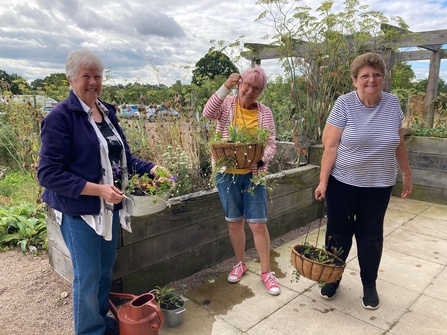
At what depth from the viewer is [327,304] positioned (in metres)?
2.45

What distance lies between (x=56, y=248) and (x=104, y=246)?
0.81 m

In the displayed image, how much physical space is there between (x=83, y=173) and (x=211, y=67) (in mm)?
3253

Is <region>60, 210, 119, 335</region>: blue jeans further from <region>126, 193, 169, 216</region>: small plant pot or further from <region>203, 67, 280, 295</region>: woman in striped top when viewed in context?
<region>203, 67, 280, 295</region>: woman in striped top

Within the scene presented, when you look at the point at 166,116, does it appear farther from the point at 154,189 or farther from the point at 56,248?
the point at 154,189

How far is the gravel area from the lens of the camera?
6.89 feet

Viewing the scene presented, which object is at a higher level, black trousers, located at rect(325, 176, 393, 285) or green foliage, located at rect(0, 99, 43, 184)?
green foliage, located at rect(0, 99, 43, 184)

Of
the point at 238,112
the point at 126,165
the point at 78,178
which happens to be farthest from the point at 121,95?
the point at 78,178

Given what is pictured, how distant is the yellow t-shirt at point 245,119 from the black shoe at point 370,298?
46.0 inches

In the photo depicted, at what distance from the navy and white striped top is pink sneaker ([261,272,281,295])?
94 centimetres

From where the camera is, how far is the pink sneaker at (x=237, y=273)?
2.70 meters

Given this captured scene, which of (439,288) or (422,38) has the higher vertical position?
(422,38)

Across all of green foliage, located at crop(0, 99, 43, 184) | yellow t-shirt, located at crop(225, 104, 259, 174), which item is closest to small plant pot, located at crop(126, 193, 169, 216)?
yellow t-shirt, located at crop(225, 104, 259, 174)

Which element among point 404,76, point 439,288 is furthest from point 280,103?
point 439,288

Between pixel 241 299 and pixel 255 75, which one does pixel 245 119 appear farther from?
pixel 241 299
